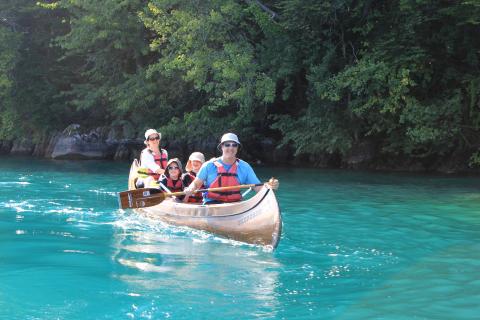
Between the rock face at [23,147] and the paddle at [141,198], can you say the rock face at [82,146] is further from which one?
the paddle at [141,198]

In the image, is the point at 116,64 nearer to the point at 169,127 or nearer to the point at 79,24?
the point at 79,24

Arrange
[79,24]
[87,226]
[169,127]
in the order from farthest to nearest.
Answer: [79,24] < [169,127] < [87,226]

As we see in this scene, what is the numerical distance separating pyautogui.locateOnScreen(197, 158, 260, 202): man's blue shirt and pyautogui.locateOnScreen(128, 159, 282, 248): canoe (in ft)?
1.36

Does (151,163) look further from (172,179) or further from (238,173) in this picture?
(238,173)

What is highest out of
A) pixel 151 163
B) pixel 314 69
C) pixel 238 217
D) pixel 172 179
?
pixel 314 69

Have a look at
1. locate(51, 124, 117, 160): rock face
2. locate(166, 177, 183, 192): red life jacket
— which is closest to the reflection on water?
locate(166, 177, 183, 192): red life jacket

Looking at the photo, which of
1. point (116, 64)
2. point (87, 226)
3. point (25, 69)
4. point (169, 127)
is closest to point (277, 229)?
point (87, 226)

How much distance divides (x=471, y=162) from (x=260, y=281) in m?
13.0

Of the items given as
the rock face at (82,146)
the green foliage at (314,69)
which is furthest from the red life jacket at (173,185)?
the rock face at (82,146)

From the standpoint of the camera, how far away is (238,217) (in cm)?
798

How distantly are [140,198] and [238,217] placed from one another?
209 centimetres

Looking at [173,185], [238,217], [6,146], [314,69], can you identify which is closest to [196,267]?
[238,217]

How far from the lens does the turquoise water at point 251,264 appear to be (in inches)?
208

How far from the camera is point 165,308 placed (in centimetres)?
527
